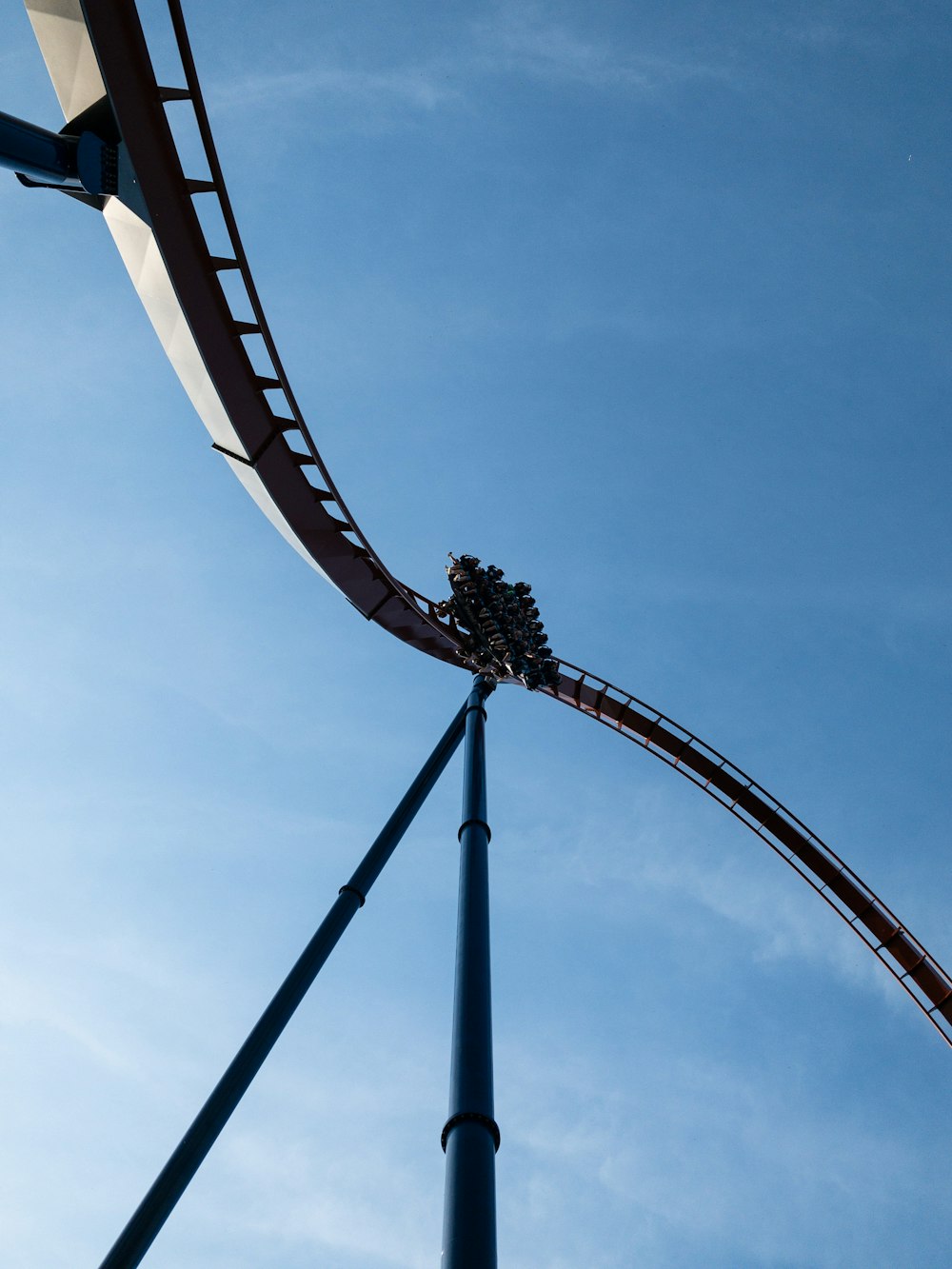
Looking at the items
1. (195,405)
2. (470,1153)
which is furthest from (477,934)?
(195,405)

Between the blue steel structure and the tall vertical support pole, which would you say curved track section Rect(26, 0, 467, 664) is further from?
the tall vertical support pole

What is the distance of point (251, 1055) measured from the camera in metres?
5.09

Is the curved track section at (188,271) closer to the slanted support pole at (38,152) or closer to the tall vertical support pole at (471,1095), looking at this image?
the slanted support pole at (38,152)

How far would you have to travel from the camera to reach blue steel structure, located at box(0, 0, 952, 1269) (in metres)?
3.93

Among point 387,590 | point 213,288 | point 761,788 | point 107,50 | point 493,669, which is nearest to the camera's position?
point 107,50

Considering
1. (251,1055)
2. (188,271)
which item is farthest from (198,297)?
(251,1055)

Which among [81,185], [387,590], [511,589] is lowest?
[81,185]

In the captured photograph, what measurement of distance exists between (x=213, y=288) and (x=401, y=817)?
3.89 meters

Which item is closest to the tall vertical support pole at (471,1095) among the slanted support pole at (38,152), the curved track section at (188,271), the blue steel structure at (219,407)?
the blue steel structure at (219,407)

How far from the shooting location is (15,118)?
448 centimetres

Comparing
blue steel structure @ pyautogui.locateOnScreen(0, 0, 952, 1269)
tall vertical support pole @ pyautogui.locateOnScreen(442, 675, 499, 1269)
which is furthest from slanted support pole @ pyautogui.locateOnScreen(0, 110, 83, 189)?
tall vertical support pole @ pyautogui.locateOnScreen(442, 675, 499, 1269)

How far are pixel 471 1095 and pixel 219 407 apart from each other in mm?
4777

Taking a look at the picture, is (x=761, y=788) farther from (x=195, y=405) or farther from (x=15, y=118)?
(x=15, y=118)

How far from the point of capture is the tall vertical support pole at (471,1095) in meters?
3.00
